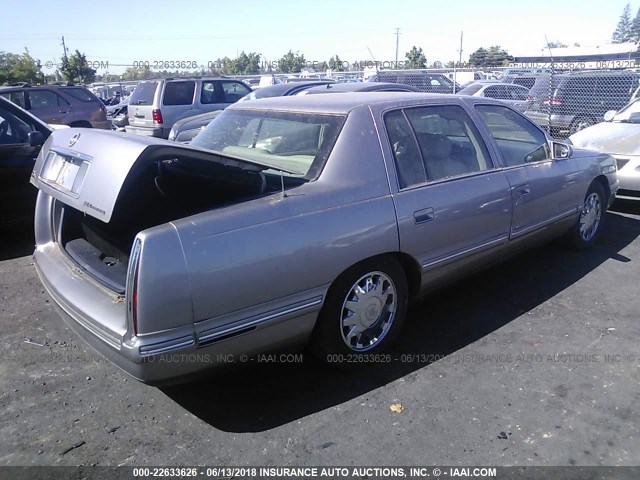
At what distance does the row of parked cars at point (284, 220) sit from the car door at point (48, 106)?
9.22 metres

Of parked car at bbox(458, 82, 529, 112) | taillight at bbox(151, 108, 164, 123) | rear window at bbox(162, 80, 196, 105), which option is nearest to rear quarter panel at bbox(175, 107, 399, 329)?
taillight at bbox(151, 108, 164, 123)

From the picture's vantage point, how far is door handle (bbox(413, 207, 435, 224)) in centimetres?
320

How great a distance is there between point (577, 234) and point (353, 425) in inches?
134

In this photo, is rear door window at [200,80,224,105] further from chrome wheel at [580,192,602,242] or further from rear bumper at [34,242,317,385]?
rear bumper at [34,242,317,385]

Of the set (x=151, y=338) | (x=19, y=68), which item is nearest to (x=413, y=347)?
(x=151, y=338)

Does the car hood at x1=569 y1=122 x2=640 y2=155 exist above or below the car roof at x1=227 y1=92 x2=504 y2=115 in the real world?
below

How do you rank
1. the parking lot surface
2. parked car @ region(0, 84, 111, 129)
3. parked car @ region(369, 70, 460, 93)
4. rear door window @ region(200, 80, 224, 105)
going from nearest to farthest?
the parking lot surface < parked car @ region(0, 84, 111, 129) < rear door window @ region(200, 80, 224, 105) < parked car @ region(369, 70, 460, 93)

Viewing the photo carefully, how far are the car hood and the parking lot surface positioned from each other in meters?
3.48

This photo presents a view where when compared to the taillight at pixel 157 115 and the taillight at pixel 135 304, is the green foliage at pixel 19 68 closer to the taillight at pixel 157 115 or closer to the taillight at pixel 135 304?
the taillight at pixel 157 115

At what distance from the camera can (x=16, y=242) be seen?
579 centimetres

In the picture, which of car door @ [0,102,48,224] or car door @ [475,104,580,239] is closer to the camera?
car door @ [475,104,580,239]

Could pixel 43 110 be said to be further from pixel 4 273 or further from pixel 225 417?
pixel 225 417

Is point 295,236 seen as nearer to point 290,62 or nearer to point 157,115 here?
point 157,115

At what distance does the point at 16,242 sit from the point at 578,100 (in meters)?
12.0
